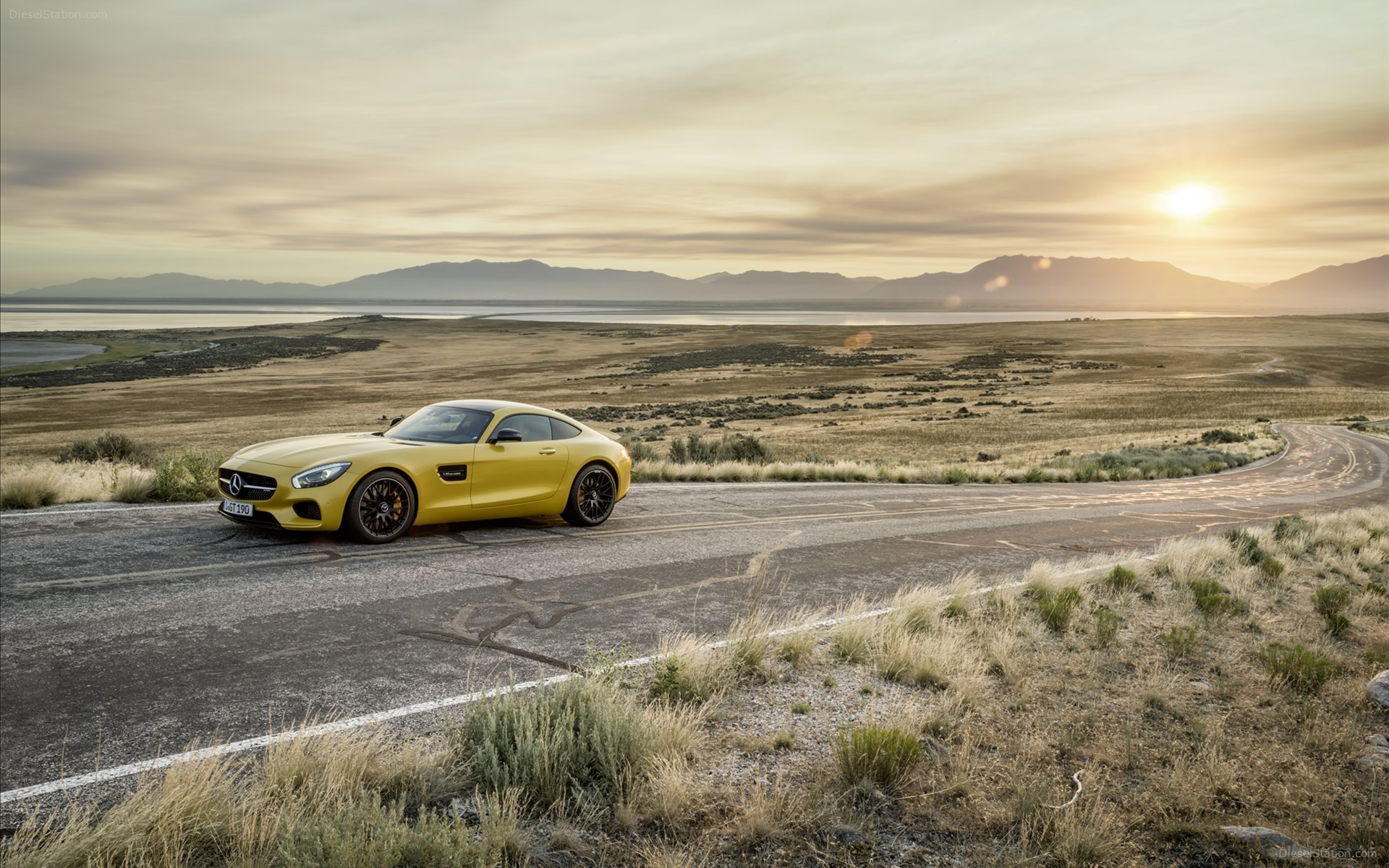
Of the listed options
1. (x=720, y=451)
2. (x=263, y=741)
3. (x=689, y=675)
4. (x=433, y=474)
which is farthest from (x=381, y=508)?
(x=720, y=451)

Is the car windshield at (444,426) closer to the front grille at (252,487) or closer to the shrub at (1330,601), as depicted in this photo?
the front grille at (252,487)

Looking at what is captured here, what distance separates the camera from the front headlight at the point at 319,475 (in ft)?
29.2

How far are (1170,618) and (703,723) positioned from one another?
5.46 m

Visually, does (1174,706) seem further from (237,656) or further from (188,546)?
(188,546)

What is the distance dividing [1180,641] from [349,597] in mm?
6817

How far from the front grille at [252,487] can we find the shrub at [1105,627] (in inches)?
308

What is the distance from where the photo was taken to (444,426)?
1047cm

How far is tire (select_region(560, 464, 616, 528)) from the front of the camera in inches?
440

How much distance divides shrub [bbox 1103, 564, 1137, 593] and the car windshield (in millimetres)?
7161

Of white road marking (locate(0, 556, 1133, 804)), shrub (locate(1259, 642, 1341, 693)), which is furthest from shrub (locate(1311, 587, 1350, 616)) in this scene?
white road marking (locate(0, 556, 1133, 804))

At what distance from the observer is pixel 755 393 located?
7256 centimetres

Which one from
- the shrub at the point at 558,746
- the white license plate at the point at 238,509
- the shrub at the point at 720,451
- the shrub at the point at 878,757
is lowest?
the shrub at the point at 720,451

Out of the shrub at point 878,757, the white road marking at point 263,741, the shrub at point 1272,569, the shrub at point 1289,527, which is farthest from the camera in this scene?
the shrub at point 1289,527

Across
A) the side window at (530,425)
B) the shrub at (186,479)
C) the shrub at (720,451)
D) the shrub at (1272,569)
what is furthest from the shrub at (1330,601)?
the shrub at (720,451)
